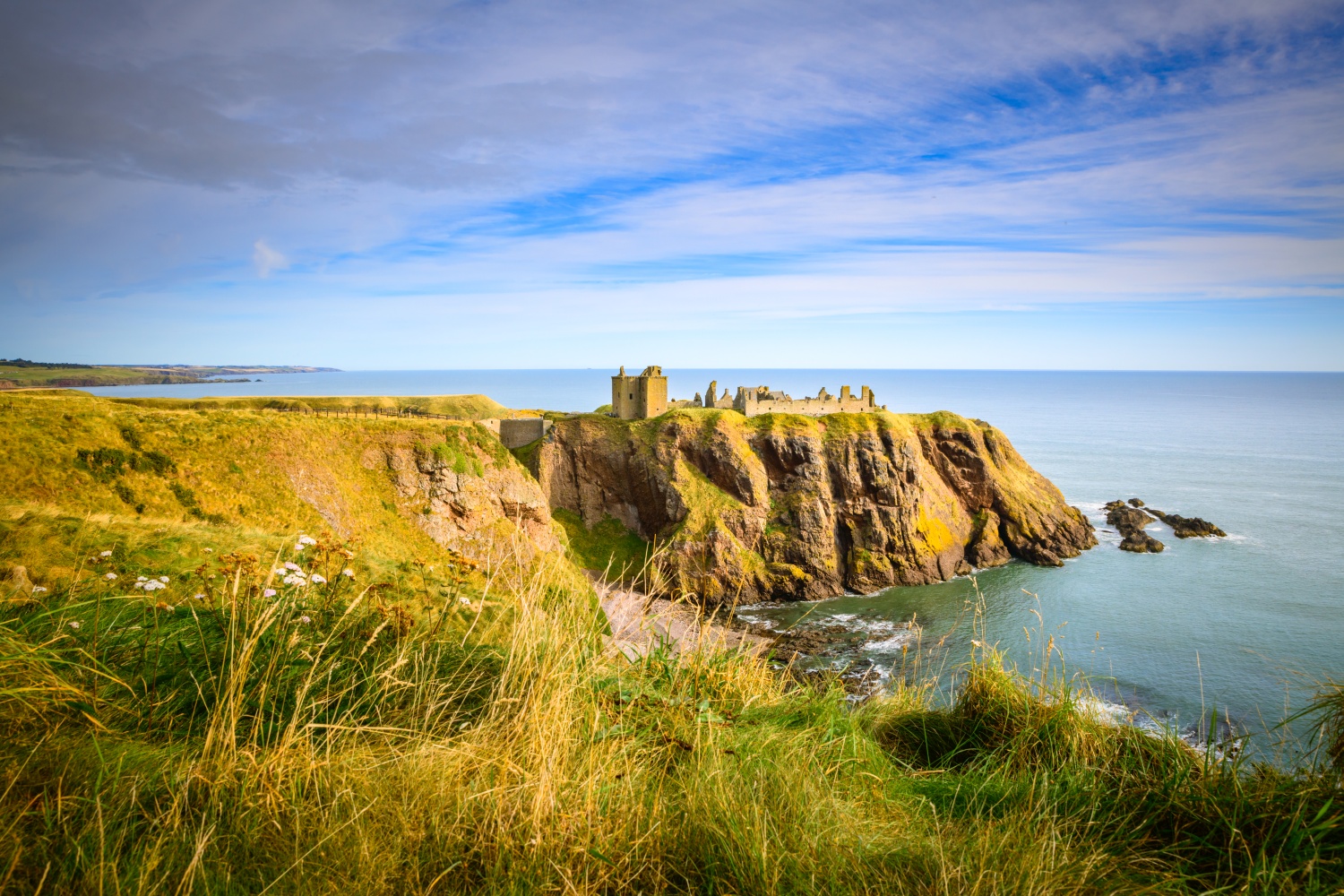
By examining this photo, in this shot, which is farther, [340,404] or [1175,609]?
[340,404]

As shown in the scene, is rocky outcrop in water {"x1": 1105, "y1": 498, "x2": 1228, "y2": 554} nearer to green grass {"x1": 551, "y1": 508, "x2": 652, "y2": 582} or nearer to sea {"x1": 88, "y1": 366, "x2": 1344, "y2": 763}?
sea {"x1": 88, "y1": 366, "x2": 1344, "y2": 763}

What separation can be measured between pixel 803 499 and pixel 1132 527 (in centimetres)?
3706

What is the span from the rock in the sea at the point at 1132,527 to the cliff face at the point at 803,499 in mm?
3583

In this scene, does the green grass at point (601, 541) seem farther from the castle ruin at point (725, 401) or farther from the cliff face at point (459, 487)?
the castle ruin at point (725, 401)

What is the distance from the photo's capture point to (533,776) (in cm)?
364

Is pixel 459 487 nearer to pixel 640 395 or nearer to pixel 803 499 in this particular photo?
pixel 640 395

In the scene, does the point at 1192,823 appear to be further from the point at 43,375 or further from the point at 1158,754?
the point at 43,375

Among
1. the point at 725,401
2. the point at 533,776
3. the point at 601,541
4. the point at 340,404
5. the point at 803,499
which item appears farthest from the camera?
the point at 725,401

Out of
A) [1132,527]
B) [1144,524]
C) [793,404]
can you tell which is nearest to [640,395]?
[793,404]

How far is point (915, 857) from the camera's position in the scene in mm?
3516

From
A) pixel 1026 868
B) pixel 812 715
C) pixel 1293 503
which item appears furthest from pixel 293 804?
pixel 1293 503

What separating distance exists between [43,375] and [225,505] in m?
103

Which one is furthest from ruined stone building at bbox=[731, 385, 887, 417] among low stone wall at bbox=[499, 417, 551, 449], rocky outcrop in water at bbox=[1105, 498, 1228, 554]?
rocky outcrop in water at bbox=[1105, 498, 1228, 554]

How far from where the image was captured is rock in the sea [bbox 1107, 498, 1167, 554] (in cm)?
6134
